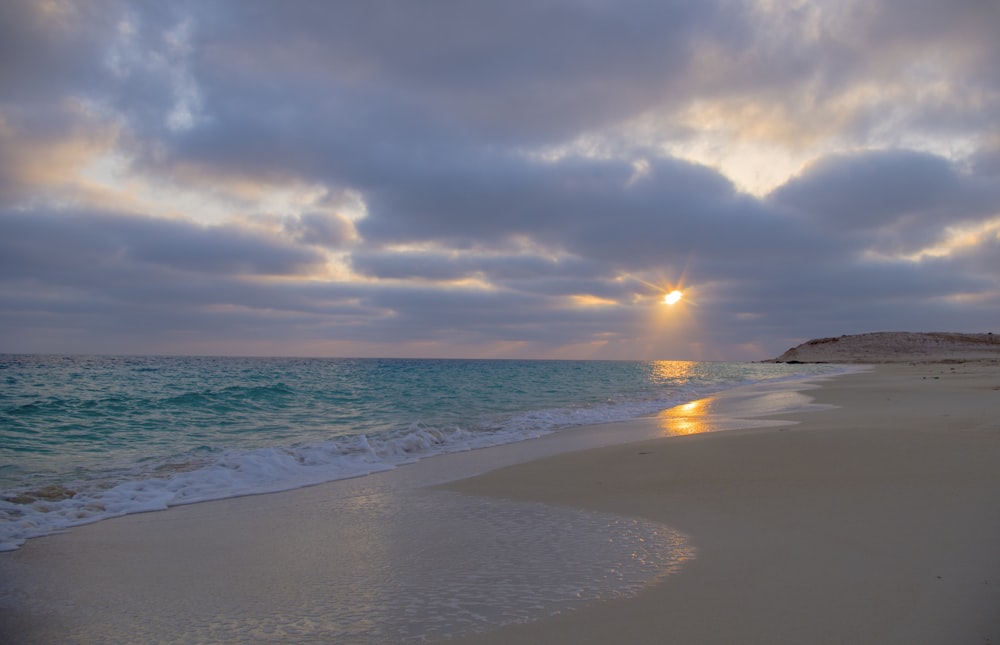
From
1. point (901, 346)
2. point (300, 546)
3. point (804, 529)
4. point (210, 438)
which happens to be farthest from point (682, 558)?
point (901, 346)

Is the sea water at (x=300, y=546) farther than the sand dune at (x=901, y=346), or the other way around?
the sand dune at (x=901, y=346)

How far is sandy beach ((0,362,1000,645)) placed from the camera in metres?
3.10

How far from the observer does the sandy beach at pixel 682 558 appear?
10.2 ft

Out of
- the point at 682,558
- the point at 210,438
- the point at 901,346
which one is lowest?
the point at 210,438

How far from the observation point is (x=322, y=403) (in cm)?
2089

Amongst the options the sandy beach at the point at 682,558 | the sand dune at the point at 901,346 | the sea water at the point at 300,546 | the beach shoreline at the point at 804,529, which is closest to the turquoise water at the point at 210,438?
the sea water at the point at 300,546

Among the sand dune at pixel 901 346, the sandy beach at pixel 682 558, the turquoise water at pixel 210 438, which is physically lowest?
the turquoise water at pixel 210 438

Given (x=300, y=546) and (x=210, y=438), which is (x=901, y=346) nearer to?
(x=210, y=438)

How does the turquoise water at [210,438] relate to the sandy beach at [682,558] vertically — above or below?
below

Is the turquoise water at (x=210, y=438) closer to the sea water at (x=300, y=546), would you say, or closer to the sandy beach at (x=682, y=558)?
the sea water at (x=300, y=546)

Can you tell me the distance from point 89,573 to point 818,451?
28.2 ft

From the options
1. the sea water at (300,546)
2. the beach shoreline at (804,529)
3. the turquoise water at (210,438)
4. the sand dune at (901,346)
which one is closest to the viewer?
the beach shoreline at (804,529)

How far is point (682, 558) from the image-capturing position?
13.7ft

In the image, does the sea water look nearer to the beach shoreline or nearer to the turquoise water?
the turquoise water
